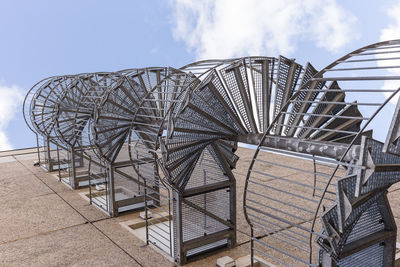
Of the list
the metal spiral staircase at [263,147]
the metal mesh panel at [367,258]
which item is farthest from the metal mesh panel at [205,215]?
the metal mesh panel at [367,258]

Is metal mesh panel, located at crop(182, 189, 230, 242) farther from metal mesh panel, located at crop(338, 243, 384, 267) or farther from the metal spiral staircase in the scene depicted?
metal mesh panel, located at crop(338, 243, 384, 267)

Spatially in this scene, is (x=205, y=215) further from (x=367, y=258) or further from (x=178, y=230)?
(x=367, y=258)

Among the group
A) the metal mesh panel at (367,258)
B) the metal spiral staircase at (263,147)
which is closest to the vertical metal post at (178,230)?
the metal spiral staircase at (263,147)

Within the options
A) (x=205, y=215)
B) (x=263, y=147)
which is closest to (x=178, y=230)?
(x=205, y=215)

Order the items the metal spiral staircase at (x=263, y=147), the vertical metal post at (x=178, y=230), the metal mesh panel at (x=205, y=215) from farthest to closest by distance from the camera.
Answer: the metal mesh panel at (x=205, y=215), the vertical metal post at (x=178, y=230), the metal spiral staircase at (x=263, y=147)

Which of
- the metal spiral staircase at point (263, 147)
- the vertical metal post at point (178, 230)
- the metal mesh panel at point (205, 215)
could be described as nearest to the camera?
the metal spiral staircase at point (263, 147)

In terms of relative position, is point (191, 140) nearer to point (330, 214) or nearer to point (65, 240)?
point (330, 214)

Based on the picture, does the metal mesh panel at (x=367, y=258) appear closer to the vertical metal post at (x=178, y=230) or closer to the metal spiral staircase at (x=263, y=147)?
the metal spiral staircase at (x=263, y=147)

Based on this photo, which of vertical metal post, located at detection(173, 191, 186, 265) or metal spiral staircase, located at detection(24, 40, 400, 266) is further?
vertical metal post, located at detection(173, 191, 186, 265)

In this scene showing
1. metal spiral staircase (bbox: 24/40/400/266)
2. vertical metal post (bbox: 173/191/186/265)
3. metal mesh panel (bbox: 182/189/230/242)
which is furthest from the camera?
metal mesh panel (bbox: 182/189/230/242)

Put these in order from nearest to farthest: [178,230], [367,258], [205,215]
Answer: [367,258] < [178,230] < [205,215]

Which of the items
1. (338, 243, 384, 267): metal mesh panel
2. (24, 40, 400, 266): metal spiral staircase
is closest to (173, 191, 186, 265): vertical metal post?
(24, 40, 400, 266): metal spiral staircase

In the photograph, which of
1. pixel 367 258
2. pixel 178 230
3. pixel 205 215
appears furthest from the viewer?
pixel 205 215

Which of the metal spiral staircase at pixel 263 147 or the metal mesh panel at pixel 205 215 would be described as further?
the metal mesh panel at pixel 205 215
